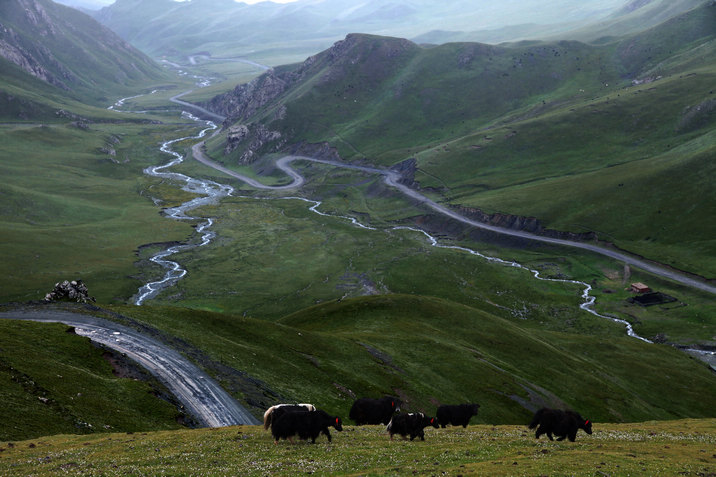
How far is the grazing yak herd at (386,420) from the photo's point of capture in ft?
101

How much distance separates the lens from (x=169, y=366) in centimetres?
4791

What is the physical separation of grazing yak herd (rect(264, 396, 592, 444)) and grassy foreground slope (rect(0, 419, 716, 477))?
35.2 inches

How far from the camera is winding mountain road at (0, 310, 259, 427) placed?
42344mm

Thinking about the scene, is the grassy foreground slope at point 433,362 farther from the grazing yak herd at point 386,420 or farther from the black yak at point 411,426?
the black yak at point 411,426

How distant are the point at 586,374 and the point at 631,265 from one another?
107 metres

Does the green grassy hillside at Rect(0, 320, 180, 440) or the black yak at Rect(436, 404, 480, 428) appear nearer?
the green grassy hillside at Rect(0, 320, 180, 440)

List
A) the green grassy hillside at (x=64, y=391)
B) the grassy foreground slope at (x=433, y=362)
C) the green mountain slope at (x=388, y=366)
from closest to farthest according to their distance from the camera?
the green grassy hillside at (x=64, y=391)
the green mountain slope at (x=388, y=366)
the grassy foreground slope at (x=433, y=362)

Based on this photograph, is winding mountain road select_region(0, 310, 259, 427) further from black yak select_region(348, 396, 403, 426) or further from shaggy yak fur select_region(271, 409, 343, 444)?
shaggy yak fur select_region(271, 409, 343, 444)

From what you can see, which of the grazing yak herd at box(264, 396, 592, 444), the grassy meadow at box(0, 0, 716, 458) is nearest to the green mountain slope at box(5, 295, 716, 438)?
the grassy meadow at box(0, 0, 716, 458)

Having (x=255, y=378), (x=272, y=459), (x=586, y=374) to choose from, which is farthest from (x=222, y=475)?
(x=586, y=374)

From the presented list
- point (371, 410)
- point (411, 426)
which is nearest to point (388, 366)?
point (371, 410)

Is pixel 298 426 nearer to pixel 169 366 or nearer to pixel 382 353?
pixel 169 366

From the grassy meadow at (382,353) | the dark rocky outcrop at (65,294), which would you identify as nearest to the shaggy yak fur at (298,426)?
the grassy meadow at (382,353)

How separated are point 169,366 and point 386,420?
889 inches
